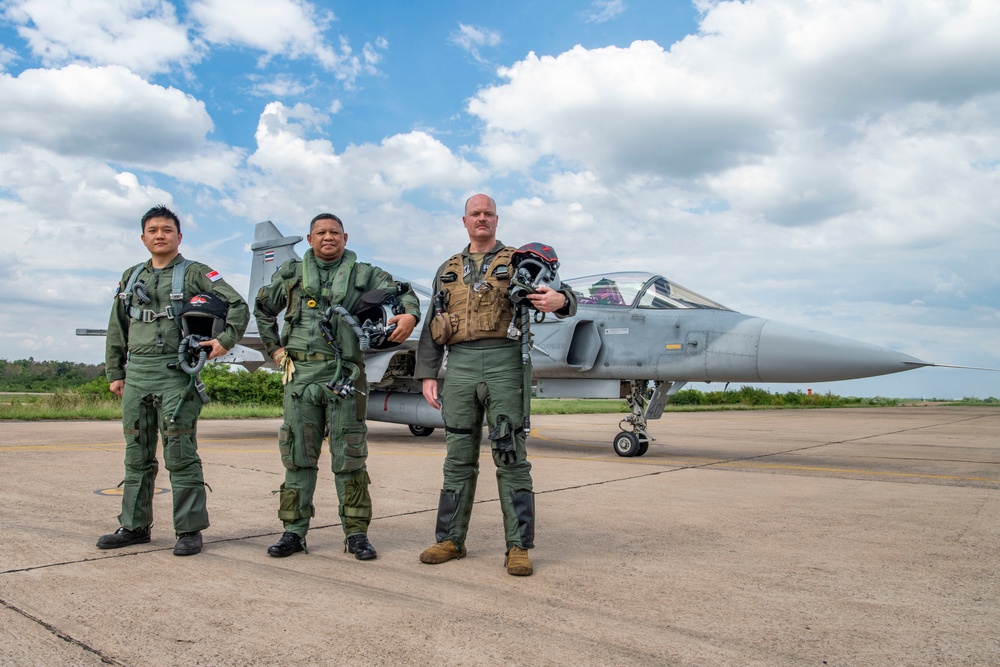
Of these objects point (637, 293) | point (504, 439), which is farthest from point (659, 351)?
point (504, 439)

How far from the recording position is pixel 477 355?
4.02 metres

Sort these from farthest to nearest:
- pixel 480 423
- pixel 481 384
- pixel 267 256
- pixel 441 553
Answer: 1. pixel 267 256
2. pixel 480 423
3. pixel 481 384
4. pixel 441 553

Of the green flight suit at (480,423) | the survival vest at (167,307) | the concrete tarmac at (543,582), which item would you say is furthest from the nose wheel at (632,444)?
the survival vest at (167,307)

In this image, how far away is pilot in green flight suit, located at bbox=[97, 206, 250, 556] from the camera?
405 cm

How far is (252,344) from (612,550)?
10.4 metres

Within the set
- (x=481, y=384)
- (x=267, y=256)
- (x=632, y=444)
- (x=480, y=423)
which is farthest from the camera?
(x=267, y=256)

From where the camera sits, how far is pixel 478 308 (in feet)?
13.2

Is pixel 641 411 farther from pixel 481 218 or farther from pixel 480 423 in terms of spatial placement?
pixel 481 218

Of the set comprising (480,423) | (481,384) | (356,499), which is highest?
(481,384)

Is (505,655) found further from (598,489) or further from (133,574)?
(598,489)

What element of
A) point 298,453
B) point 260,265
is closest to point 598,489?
point 298,453

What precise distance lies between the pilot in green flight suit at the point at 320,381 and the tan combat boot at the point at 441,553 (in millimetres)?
342

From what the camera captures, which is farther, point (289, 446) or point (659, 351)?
point (659, 351)

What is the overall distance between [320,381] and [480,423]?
98cm
